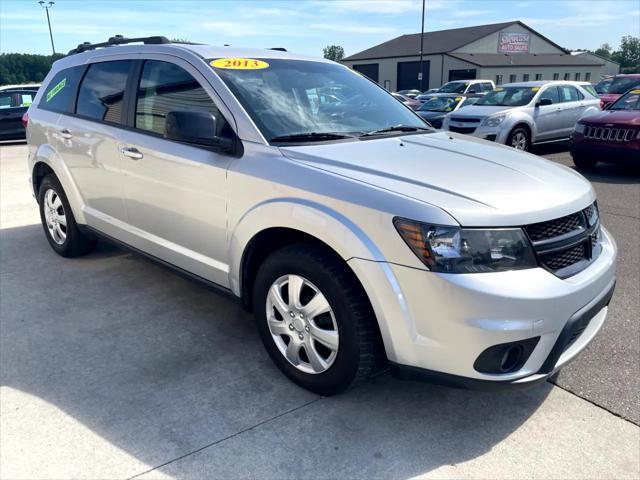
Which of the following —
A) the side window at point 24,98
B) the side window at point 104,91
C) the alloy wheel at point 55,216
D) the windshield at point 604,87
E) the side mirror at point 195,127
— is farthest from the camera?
the windshield at point 604,87

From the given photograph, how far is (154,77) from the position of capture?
3674 mm

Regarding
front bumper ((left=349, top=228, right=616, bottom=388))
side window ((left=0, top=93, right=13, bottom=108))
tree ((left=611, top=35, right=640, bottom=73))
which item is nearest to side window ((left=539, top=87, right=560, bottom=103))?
front bumper ((left=349, top=228, right=616, bottom=388))

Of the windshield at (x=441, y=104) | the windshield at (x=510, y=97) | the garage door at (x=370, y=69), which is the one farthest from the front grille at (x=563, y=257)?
the garage door at (x=370, y=69)

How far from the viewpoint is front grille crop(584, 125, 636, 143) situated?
8637mm

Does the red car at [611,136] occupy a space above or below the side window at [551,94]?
below

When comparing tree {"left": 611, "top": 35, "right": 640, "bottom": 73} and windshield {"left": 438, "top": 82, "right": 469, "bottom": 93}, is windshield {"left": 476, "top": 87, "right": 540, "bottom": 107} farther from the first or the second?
tree {"left": 611, "top": 35, "right": 640, "bottom": 73}

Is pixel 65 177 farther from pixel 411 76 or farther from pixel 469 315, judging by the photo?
pixel 411 76

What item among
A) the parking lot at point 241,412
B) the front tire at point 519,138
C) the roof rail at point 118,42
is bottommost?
the parking lot at point 241,412

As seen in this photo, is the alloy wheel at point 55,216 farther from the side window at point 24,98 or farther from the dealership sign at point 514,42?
the dealership sign at point 514,42

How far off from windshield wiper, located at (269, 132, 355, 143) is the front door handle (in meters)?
1.18

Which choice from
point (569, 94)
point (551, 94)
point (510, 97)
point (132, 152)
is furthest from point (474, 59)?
point (132, 152)

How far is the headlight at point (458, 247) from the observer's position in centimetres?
224

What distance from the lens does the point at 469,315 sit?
2.21 metres

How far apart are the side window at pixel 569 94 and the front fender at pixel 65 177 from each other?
11.0m
